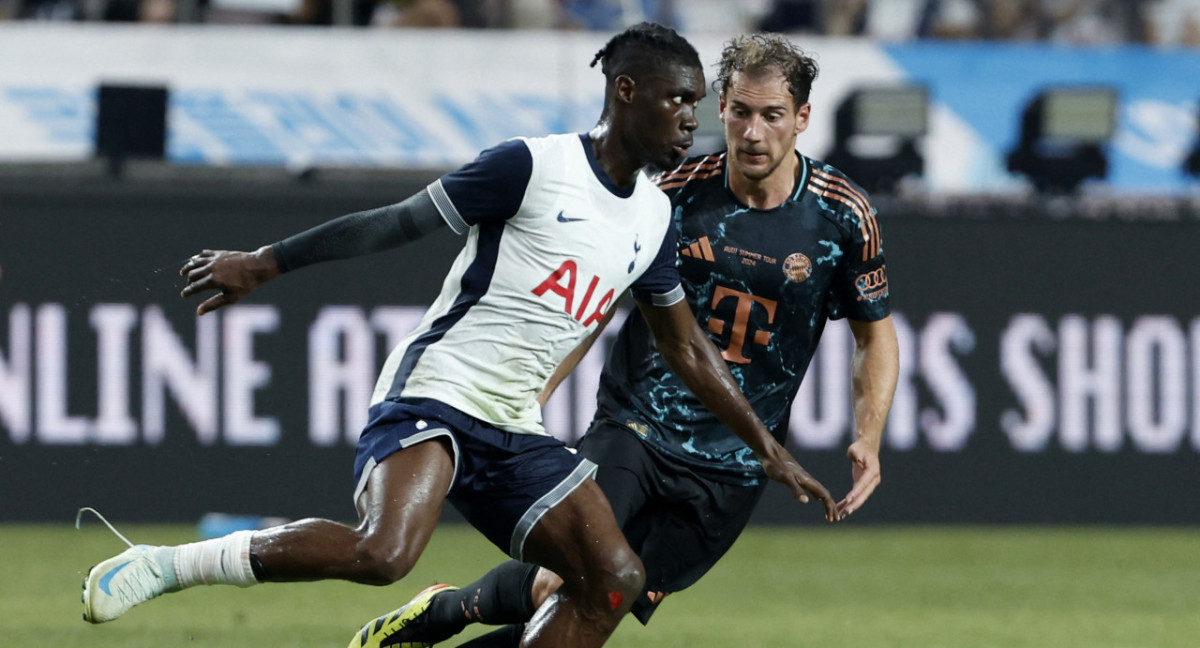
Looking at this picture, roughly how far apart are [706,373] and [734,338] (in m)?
0.46

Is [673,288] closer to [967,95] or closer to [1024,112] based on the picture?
[1024,112]

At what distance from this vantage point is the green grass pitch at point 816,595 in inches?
304

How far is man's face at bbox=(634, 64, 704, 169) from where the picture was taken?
17.7 feet

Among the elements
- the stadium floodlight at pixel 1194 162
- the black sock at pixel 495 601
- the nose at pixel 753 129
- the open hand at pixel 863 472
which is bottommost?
the black sock at pixel 495 601

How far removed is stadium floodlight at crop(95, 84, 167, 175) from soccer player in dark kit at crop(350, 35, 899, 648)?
5646 mm

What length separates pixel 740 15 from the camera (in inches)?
565

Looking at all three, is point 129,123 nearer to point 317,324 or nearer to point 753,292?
A: point 317,324

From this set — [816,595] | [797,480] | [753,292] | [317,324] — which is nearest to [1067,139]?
[816,595]

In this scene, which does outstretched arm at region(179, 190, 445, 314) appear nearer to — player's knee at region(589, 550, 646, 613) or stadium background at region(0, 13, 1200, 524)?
player's knee at region(589, 550, 646, 613)

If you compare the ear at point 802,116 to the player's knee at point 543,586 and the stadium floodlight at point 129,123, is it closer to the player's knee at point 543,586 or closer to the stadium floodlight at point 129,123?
the player's knee at point 543,586

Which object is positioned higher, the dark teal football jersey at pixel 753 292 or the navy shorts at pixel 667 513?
the dark teal football jersey at pixel 753 292

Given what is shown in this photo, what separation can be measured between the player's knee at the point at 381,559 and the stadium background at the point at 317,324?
5844 mm

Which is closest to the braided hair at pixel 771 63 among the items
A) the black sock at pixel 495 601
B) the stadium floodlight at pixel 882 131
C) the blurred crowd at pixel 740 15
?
the black sock at pixel 495 601

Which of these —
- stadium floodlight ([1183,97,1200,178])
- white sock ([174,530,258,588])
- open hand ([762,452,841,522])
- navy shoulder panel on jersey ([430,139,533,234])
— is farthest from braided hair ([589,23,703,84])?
stadium floodlight ([1183,97,1200,178])
